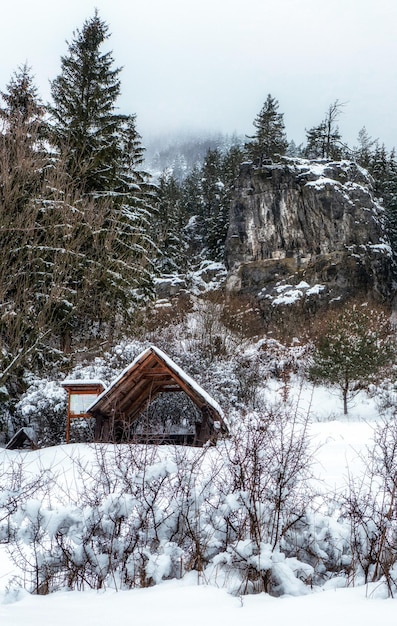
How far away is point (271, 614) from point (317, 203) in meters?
36.6

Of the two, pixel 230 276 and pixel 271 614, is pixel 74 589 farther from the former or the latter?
pixel 230 276

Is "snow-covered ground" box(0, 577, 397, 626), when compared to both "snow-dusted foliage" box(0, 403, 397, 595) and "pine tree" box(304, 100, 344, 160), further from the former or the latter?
"pine tree" box(304, 100, 344, 160)

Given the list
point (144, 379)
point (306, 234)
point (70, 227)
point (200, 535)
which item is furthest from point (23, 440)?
point (306, 234)

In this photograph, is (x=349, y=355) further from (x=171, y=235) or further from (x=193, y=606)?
(x=171, y=235)

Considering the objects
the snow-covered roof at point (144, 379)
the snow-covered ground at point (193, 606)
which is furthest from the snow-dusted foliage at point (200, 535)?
the snow-covered roof at point (144, 379)

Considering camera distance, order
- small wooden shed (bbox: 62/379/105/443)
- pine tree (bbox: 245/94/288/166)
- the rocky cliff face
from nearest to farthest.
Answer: small wooden shed (bbox: 62/379/105/443) < the rocky cliff face < pine tree (bbox: 245/94/288/166)

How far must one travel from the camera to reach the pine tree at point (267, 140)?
1547 inches

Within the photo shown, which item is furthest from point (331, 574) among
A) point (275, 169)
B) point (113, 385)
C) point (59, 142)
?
point (275, 169)

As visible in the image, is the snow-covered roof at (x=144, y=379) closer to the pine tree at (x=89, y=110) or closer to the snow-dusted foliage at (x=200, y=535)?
the snow-dusted foliage at (x=200, y=535)

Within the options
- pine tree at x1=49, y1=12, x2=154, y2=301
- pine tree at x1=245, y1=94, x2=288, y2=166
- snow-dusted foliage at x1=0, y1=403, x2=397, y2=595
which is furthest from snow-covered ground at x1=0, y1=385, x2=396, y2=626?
pine tree at x1=245, y1=94, x2=288, y2=166

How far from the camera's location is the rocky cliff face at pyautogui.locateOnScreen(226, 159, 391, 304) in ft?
118

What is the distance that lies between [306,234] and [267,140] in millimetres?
8663

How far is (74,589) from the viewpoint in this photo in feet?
14.4

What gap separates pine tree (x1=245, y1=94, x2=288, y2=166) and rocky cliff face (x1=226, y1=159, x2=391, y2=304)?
4.00ft
